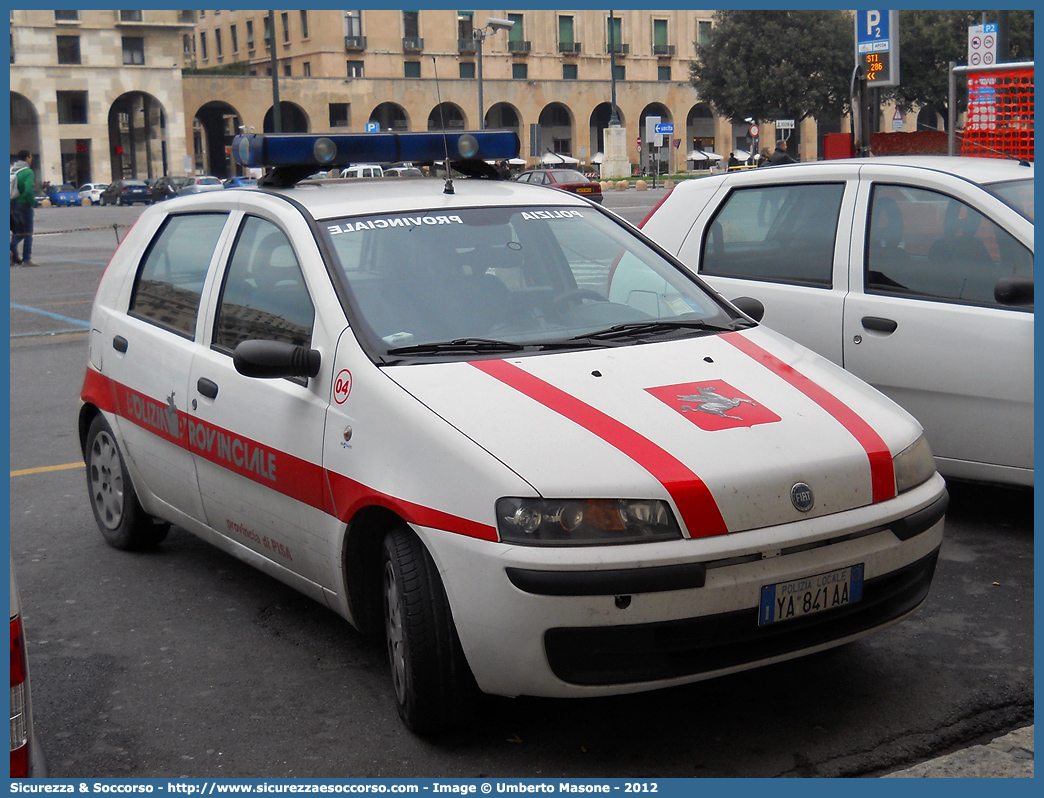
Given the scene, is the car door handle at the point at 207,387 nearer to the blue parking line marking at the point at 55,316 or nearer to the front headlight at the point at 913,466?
the front headlight at the point at 913,466

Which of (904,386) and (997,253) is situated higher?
(997,253)

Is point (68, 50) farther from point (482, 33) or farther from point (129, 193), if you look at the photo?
point (482, 33)

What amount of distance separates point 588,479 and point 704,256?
3527 mm

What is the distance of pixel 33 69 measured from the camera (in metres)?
73.3

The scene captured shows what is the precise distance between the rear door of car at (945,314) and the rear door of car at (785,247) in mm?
96

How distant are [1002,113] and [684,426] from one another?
366 inches

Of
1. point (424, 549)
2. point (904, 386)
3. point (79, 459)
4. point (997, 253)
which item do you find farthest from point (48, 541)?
point (997, 253)

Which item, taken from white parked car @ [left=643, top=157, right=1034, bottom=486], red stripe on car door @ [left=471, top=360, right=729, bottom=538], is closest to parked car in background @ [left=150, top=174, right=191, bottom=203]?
white parked car @ [left=643, top=157, right=1034, bottom=486]

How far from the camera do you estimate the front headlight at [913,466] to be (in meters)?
3.61

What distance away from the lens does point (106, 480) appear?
5.54 meters

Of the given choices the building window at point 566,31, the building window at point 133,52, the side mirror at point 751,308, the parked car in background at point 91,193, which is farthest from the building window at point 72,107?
the side mirror at point 751,308

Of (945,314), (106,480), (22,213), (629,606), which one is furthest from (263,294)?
(22,213)

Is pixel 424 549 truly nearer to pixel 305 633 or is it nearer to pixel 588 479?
pixel 588 479

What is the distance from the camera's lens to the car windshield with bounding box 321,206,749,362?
403cm
